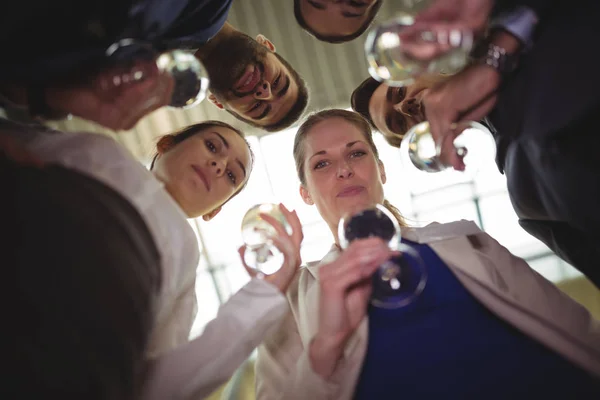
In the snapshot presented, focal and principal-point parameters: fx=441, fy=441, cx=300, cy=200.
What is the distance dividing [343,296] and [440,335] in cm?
27

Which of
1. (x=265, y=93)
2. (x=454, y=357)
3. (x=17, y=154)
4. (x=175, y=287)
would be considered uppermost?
(x=265, y=93)

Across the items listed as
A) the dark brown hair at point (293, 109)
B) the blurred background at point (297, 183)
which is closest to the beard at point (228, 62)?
the dark brown hair at point (293, 109)

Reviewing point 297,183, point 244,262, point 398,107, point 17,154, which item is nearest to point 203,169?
point 244,262

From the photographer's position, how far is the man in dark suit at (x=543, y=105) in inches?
28.2

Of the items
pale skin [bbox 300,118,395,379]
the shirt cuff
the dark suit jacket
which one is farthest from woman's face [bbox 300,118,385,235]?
the shirt cuff

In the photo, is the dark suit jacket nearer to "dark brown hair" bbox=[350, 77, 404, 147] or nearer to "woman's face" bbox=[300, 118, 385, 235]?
"woman's face" bbox=[300, 118, 385, 235]

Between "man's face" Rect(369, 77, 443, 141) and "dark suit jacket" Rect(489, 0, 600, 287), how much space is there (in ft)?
1.33

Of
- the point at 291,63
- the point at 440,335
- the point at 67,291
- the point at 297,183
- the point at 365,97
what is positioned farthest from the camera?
the point at 297,183

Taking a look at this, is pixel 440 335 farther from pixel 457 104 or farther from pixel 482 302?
pixel 457 104

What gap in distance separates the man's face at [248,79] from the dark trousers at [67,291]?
2.74 feet

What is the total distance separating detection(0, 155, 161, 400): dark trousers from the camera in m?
0.55

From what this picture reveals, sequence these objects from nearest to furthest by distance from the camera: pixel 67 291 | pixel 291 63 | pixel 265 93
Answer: pixel 67 291 → pixel 265 93 → pixel 291 63

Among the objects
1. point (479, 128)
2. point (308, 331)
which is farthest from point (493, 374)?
point (479, 128)

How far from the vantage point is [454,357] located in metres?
0.98
